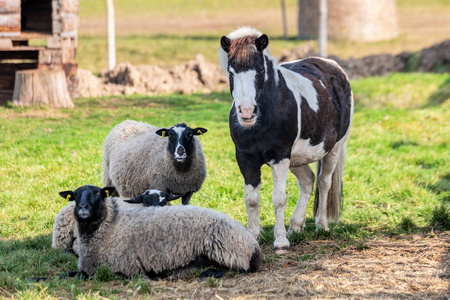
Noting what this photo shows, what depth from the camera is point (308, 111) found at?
275 inches

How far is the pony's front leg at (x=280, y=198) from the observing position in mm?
6660

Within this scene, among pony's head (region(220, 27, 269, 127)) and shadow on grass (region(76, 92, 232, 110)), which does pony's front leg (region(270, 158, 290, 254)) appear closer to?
pony's head (region(220, 27, 269, 127))

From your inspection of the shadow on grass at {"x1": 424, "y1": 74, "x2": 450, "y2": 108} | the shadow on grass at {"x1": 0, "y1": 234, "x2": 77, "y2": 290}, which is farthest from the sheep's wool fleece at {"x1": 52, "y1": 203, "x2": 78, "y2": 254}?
the shadow on grass at {"x1": 424, "y1": 74, "x2": 450, "y2": 108}

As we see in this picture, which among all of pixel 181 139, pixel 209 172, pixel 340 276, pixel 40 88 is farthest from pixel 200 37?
pixel 340 276

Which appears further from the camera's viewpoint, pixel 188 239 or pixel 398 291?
pixel 188 239

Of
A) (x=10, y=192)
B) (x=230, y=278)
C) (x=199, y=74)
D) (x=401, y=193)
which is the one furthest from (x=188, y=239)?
(x=199, y=74)

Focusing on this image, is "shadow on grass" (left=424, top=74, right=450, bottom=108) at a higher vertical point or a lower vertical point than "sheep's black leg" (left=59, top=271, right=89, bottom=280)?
higher

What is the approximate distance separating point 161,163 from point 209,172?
7.12ft

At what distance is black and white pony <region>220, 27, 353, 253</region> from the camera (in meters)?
6.25

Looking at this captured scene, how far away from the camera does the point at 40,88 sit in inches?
517

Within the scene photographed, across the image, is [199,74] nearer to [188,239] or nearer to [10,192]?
[10,192]

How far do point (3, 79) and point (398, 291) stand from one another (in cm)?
1159

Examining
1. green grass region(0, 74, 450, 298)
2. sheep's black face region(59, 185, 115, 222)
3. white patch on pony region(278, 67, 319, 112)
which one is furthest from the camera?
white patch on pony region(278, 67, 319, 112)

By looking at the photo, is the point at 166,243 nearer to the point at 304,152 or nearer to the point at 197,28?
the point at 304,152
